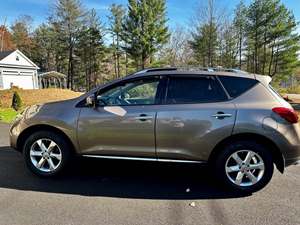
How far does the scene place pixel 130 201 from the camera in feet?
12.2

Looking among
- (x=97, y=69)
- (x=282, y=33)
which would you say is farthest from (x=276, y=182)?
(x=97, y=69)

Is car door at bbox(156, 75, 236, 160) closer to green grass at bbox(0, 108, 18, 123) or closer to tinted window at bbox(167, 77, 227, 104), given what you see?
tinted window at bbox(167, 77, 227, 104)

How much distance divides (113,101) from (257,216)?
242 cm

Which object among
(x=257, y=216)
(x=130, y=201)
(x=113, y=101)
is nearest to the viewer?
(x=257, y=216)

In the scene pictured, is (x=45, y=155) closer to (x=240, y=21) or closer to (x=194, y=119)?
(x=194, y=119)

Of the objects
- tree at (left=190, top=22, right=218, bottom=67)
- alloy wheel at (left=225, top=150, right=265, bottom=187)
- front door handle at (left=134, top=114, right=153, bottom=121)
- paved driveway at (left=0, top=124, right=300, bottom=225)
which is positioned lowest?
paved driveway at (left=0, top=124, right=300, bottom=225)

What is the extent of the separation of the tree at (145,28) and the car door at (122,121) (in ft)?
106

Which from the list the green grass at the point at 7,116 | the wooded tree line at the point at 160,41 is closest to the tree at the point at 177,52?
the wooded tree line at the point at 160,41

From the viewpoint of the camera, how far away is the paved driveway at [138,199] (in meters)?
3.29

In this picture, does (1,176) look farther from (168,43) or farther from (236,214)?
(168,43)

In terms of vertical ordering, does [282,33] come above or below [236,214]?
above

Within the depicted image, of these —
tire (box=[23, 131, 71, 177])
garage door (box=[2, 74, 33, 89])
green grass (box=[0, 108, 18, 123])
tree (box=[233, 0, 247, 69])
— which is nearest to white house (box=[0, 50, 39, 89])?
garage door (box=[2, 74, 33, 89])

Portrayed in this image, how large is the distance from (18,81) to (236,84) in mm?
33526

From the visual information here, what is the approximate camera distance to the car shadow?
3.98 metres
